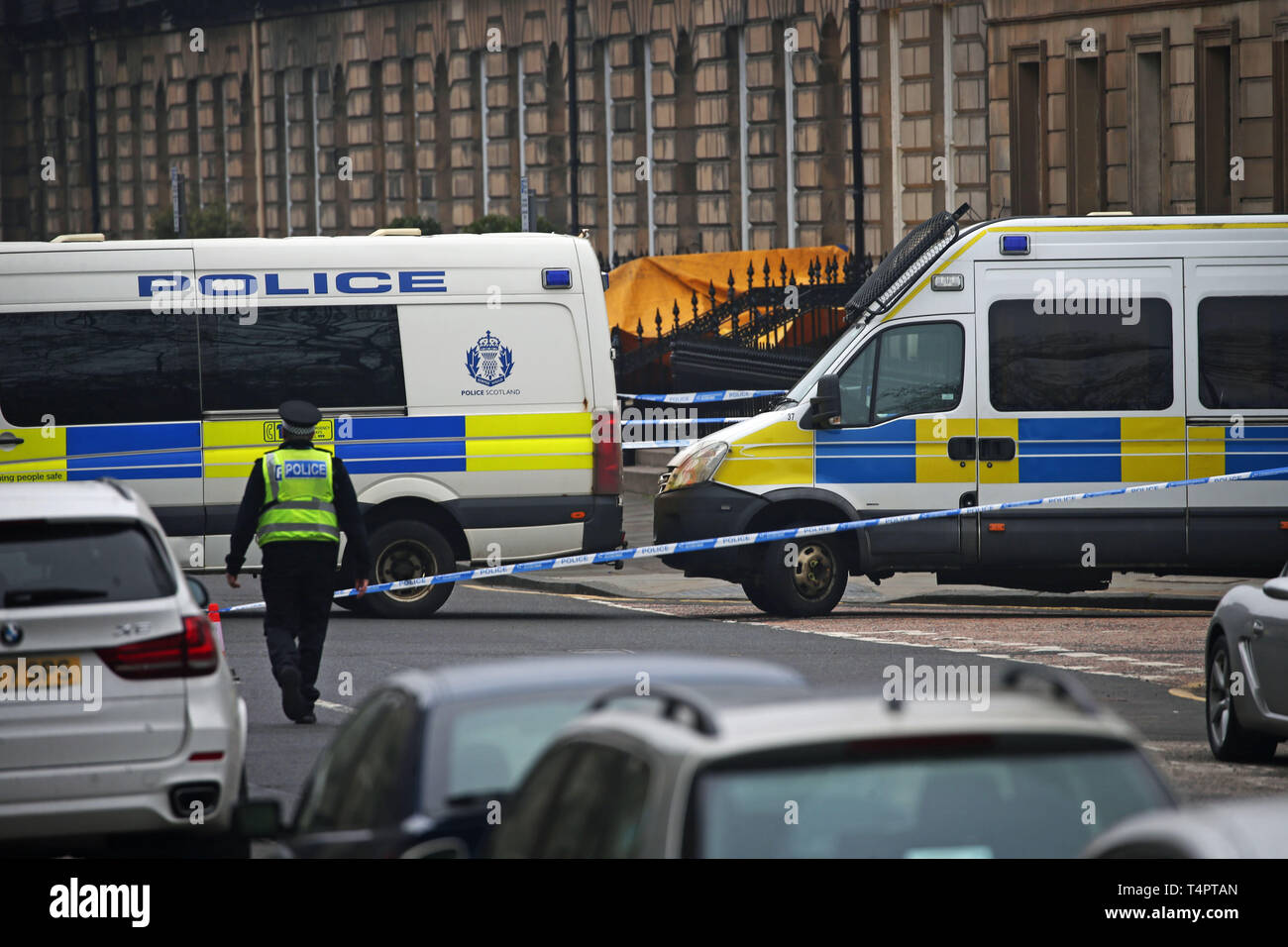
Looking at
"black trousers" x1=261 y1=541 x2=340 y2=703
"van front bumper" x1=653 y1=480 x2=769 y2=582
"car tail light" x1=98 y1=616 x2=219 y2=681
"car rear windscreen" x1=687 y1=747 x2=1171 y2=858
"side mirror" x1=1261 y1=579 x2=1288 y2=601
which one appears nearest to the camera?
"car rear windscreen" x1=687 y1=747 x2=1171 y2=858

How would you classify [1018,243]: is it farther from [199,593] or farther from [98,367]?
[199,593]

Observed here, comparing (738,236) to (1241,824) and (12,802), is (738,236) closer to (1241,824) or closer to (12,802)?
(12,802)

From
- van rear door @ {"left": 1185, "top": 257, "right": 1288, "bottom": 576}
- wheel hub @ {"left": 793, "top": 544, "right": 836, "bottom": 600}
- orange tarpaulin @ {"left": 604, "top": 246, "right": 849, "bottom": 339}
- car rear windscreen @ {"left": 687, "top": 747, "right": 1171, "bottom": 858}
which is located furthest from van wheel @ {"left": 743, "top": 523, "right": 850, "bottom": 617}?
orange tarpaulin @ {"left": 604, "top": 246, "right": 849, "bottom": 339}

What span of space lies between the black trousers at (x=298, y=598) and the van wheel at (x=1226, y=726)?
4368mm

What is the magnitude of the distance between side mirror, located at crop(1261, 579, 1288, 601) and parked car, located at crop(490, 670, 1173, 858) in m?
5.46

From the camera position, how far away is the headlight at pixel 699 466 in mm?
15359

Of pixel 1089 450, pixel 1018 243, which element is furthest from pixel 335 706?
pixel 1018 243

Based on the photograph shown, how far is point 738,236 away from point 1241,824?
3466 centimetres

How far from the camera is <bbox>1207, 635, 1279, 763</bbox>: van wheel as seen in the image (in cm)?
952

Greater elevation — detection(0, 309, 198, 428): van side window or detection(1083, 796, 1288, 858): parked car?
detection(0, 309, 198, 428): van side window

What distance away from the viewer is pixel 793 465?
1526cm

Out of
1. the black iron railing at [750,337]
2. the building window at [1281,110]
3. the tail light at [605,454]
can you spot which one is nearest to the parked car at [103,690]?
the tail light at [605,454]

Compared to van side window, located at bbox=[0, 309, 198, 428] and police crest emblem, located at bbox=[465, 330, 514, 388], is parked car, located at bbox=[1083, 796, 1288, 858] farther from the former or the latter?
van side window, located at bbox=[0, 309, 198, 428]

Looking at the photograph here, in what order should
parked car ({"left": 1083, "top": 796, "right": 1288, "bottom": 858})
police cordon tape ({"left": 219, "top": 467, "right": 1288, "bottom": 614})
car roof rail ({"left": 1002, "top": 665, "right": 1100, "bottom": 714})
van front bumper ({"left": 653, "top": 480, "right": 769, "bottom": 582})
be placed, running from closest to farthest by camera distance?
parked car ({"left": 1083, "top": 796, "right": 1288, "bottom": 858}), car roof rail ({"left": 1002, "top": 665, "right": 1100, "bottom": 714}), police cordon tape ({"left": 219, "top": 467, "right": 1288, "bottom": 614}), van front bumper ({"left": 653, "top": 480, "right": 769, "bottom": 582})
